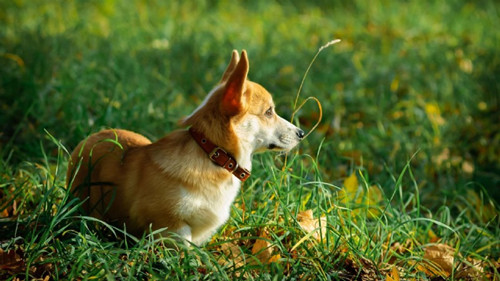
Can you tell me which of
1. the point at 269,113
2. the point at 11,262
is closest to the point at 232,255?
the point at 269,113

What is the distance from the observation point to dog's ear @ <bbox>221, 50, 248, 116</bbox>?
2789mm

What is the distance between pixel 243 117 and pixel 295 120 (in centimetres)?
166

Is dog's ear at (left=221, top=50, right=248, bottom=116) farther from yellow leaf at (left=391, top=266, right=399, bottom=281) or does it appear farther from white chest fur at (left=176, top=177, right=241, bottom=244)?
yellow leaf at (left=391, top=266, right=399, bottom=281)

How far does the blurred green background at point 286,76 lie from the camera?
15.0ft

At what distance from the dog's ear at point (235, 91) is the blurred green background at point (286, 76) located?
0.72 metres

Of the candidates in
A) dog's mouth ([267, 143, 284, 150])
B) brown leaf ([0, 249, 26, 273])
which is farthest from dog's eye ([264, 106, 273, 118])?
brown leaf ([0, 249, 26, 273])

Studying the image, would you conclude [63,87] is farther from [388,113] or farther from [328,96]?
[388,113]

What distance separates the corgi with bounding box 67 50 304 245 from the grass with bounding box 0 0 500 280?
0.11 metres

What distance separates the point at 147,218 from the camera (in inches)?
114

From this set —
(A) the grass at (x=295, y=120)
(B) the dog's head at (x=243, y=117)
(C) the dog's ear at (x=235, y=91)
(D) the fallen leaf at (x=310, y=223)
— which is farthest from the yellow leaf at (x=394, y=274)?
(C) the dog's ear at (x=235, y=91)

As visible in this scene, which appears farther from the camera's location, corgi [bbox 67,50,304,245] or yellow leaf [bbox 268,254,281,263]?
yellow leaf [bbox 268,254,281,263]

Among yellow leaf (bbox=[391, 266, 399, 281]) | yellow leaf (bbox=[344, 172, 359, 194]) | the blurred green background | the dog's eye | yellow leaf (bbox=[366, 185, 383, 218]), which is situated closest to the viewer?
yellow leaf (bbox=[391, 266, 399, 281])

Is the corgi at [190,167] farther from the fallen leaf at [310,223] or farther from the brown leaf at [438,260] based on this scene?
the brown leaf at [438,260]

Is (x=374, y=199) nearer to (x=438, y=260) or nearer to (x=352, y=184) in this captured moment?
(x=352, y=184)
